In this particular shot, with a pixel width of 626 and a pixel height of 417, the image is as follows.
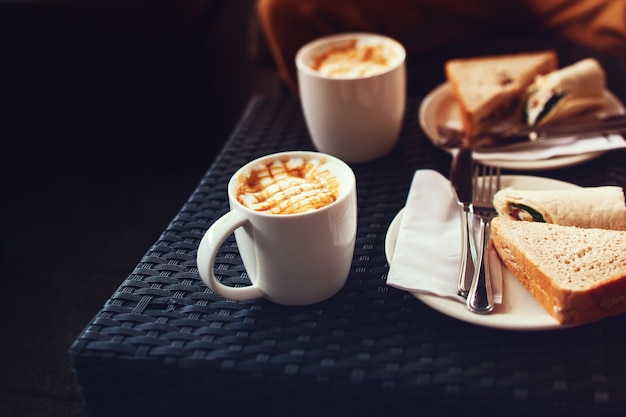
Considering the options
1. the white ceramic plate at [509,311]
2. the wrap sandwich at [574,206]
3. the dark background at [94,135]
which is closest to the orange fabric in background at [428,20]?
the dark background at [94,135]

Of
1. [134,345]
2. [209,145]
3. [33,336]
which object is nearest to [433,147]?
[134,345]

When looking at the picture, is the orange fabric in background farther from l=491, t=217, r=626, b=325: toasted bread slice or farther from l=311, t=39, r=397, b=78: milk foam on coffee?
l=491, t=217, r=626, b=325: toasted bread slice

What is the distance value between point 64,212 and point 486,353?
4.44ft

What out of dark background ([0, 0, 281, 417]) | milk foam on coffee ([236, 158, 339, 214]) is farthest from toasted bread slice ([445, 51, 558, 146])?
dark background ([0, 0, 281, 417])

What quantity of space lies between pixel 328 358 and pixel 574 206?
34 centimetres

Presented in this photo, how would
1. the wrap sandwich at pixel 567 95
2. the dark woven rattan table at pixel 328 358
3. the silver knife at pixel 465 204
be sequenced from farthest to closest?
the wrap sandwich at pixel 567 95
the silver knife at pixel 465 204
the dark woven rattan table at pixel 328 358

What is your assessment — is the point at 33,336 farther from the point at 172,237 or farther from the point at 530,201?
the point at 530,201

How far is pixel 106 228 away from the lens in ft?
5.32

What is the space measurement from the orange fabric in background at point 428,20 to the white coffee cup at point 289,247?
0.85 metres

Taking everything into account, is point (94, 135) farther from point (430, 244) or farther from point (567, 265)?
point (567, 265)

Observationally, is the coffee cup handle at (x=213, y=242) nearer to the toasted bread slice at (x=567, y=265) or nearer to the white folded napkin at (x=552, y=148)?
the toasted bread slice at (x=567, y=265)

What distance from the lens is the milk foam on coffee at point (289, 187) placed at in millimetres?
669

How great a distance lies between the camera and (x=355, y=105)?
934mm

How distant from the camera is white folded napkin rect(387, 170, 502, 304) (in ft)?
2.27
